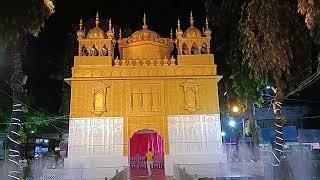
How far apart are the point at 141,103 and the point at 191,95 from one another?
9.20ft

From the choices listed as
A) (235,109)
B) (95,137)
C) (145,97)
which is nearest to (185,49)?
(145,97)

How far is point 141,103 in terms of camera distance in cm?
1958

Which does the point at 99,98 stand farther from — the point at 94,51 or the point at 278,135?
the point at 278,135

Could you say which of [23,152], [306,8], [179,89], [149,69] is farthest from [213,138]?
[23,152]

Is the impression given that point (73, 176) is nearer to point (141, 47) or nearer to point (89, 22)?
point (141, 47)

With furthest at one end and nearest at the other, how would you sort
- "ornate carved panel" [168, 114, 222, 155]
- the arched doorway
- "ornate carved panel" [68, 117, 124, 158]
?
1. the arched doorway
2. "ornate carved panel" [168, 114, 222, 155]
3. "ornate carved panel" [68, 117, 124, 158]

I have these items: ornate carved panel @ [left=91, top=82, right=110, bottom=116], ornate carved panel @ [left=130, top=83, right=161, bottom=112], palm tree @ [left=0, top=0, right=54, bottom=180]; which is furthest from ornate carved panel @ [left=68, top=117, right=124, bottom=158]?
palm tree @ [left=0, top=0, right=54, bottom=180]

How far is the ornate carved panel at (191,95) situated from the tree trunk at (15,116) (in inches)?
372

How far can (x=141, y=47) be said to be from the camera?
835 inches

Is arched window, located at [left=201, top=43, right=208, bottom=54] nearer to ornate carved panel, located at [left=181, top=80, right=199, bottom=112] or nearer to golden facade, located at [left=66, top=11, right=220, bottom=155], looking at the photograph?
golden facade, located at [left=66, top=11, right=220, bottom=155]

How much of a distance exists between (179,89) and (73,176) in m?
7.66

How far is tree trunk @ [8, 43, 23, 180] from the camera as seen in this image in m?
11.9

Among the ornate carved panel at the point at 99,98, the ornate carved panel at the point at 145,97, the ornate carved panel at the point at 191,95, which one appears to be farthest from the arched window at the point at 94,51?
the ornate carved panel at the point at 191,95

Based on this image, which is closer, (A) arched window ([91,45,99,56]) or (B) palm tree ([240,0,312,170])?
(B) palm tree ([240,0,312,170])
